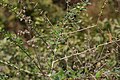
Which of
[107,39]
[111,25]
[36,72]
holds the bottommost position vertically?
[36,72]

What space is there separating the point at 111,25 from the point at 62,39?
1299mm

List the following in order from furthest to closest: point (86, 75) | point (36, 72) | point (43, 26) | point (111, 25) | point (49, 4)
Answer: point (49, 4) → point (43, 26) → point (111, 25) → point (36, 72) → point (86, 75)

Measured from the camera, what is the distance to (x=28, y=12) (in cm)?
497

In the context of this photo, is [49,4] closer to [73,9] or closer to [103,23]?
[103,23]

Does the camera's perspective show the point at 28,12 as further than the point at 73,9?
Yes

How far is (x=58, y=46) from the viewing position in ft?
9.85

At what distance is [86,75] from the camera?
268 centimetres

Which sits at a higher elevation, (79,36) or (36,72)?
(79,36)

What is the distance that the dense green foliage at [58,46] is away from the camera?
266cm

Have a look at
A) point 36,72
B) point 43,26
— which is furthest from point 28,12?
point 36,72

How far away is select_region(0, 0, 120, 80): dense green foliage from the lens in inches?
105

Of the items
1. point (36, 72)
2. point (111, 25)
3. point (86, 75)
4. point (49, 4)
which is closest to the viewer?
point (86, 75)

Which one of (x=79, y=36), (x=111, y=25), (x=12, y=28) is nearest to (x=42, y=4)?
(x=12, y=28)

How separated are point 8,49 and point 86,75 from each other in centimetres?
122
